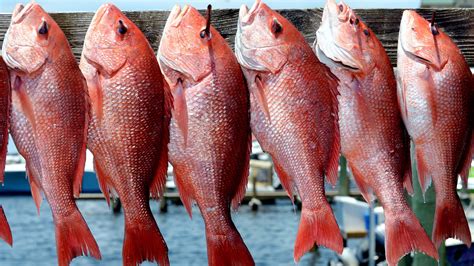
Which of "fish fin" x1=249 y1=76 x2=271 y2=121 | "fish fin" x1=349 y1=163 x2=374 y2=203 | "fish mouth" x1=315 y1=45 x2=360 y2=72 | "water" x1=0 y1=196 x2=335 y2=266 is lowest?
"water" x1=0 y1=196 x2=335 y2=266

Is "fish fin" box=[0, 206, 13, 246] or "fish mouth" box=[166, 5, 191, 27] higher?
"fish mouth" box=[166, 5, 191, 27]

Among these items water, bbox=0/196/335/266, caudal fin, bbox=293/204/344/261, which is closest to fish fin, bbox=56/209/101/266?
caudal fin, bbox=293/204/344/261

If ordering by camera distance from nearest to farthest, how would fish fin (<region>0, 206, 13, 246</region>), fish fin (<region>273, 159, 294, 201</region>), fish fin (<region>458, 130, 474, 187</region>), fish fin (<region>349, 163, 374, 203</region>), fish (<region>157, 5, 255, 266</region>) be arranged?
fish fin (<region>0, 206, 13, 246</region>) < fish (<region>157, 5, 255, 266</region>) < fish fin (<region>273, 159, 294, 201</region>) < fish fin (<region>349, 163, 374, 203</region>) < fish fin (<region>458, 130, 474, 187</region>)

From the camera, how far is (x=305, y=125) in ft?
10.9

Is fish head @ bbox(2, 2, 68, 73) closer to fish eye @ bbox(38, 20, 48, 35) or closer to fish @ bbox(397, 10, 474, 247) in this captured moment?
fish eye @ bbox(38, 20, 48, 35)

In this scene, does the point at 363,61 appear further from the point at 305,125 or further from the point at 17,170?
the point at 17,170

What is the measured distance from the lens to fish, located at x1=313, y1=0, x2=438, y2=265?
3.43m

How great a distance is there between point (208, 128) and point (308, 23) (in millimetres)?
693

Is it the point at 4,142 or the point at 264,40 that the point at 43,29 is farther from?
the point at 264,40

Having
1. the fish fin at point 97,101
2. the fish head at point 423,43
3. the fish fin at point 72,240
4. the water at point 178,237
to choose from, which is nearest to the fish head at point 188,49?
the fish fin at point 97,101

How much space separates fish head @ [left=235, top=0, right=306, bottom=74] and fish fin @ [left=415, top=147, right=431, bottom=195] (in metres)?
0.59

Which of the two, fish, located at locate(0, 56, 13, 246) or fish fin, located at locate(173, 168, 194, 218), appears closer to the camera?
fish, located at locate(0, 56, 13, 246)

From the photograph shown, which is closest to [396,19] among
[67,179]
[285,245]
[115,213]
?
[67,179]

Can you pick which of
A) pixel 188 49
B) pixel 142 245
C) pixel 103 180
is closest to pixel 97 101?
pixel 103 180
